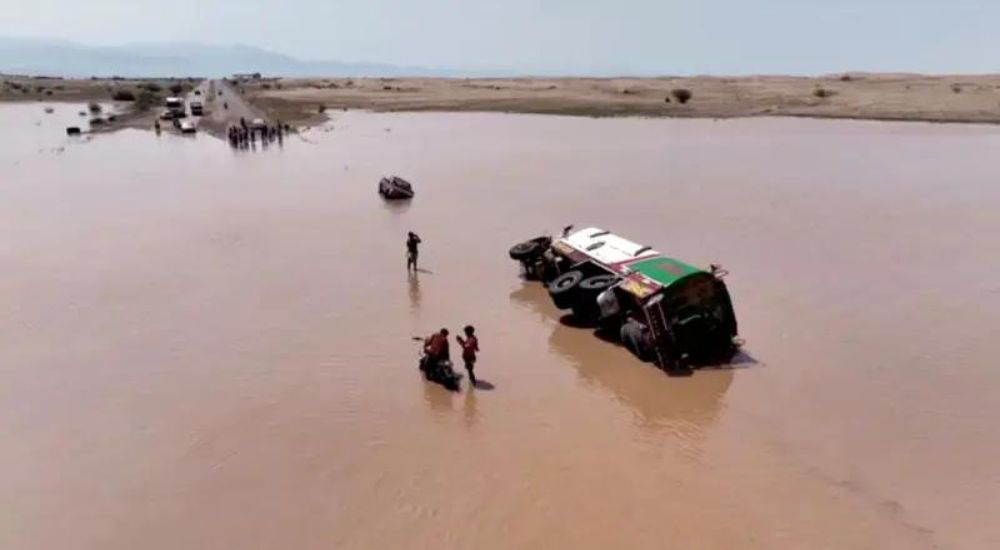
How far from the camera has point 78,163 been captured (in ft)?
152

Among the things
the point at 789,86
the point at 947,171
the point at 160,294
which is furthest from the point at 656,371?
the point at 789,86

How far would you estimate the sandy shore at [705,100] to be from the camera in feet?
220

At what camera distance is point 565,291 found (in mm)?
18844

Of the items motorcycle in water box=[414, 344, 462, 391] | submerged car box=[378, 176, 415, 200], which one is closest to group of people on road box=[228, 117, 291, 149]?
submerged car box=[378, 176, 415, 200]

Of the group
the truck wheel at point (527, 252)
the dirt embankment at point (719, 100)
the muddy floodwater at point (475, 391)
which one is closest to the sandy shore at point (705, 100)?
the dirt embankment at point (719, 100)

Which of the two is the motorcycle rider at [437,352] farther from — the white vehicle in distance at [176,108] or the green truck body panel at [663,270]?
the white vehicle in distance at [176,108]

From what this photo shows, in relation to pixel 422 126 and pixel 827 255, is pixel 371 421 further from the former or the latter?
pixel 422 126

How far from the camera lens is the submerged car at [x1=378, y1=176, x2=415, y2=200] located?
34.1 meters

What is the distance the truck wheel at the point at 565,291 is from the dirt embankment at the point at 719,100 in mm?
53039

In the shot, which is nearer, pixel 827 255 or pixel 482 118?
pixel 827 255

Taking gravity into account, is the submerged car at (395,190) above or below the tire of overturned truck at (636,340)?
above

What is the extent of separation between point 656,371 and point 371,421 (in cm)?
573

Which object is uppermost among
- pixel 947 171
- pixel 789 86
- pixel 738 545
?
pixel 789 86

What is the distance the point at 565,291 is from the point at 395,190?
16.8m
